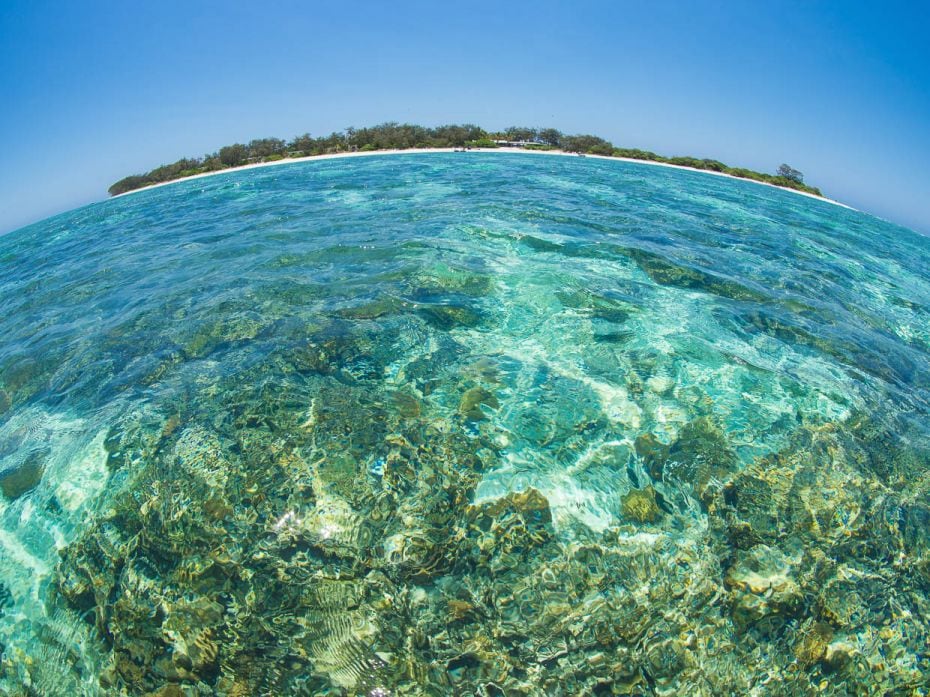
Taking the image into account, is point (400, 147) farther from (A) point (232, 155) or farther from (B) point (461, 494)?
(B) point (461, 494)

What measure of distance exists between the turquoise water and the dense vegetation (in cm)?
4060

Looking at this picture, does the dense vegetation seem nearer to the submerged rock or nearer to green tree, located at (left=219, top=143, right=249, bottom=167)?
green tree, located at (left=219, top=143, right=249, bottom=167)

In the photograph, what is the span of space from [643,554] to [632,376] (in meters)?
1.99

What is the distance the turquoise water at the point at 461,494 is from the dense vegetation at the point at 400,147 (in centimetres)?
4060

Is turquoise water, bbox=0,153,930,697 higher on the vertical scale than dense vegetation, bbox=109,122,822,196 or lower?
lower

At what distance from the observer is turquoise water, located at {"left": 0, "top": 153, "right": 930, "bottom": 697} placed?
216 cm

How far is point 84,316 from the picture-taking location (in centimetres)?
618

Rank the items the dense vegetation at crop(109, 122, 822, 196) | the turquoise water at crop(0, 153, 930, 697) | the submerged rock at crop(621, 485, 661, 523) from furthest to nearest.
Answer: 1. the dense vegetation at crop(109, 122, 822, 196)
2. the submerged rock at crop(621, 485, 661, 523)
3. the turquoise water at crop(0, 153, 930, 697)

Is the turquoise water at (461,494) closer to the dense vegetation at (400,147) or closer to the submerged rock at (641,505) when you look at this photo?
the submerged rock at (641,505)

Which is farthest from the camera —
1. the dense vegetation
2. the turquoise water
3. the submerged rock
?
the dense vegetation

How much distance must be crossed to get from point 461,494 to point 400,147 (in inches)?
1730

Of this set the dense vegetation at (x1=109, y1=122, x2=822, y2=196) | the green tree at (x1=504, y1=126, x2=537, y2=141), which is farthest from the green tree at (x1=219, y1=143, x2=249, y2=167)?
the green tree at (x1=504, y1=126, x2=537, y2=141)

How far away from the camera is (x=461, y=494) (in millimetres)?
2895

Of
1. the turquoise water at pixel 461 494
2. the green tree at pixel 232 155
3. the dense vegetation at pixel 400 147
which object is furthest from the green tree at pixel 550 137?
the turquoise water at pixel 461 494
